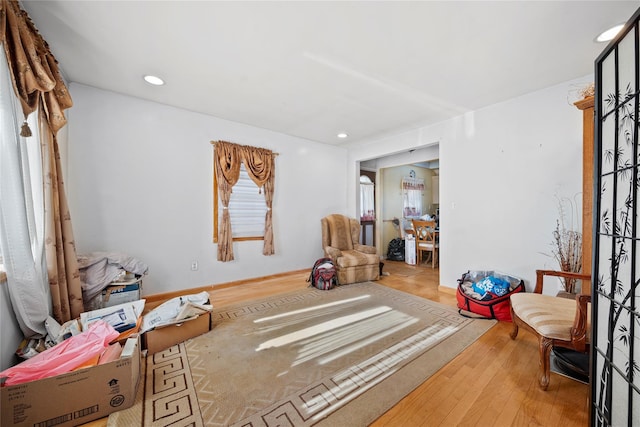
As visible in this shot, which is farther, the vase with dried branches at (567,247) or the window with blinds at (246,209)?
the window with blinds at (246,209)

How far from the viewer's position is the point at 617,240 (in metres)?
1.01

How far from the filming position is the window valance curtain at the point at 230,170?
3.49 metres

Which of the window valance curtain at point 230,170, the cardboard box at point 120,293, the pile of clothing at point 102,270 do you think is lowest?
the cardboard box at point 120,293

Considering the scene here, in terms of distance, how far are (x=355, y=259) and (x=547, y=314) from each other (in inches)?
94.8

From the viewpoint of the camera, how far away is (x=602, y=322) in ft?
3.55

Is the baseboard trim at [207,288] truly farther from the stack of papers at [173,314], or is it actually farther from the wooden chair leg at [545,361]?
the wooden chair leg at [545,361]

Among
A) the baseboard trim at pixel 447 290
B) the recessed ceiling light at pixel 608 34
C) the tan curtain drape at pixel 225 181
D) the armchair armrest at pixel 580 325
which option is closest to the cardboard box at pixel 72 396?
the tan curtain drape at pixel 225 181

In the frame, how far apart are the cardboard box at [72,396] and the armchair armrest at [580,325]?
2660mm

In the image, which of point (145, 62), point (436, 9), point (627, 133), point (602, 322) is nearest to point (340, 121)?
point (436, 9)

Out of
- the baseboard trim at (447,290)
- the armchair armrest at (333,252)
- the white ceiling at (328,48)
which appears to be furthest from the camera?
the armchair armrest at (333,252)

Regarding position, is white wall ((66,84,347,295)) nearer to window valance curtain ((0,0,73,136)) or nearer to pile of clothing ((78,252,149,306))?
pile of clothing ((78,252,149,306))

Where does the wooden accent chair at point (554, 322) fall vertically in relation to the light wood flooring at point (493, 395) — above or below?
above

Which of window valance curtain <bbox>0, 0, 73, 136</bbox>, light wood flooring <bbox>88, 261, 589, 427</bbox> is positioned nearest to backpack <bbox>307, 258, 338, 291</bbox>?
light wood flooring <bbox>88, 261, 589, 427</bbox>

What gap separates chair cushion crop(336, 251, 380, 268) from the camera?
3766mm
